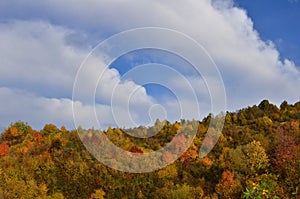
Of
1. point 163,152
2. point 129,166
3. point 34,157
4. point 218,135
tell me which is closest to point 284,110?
point 218,135

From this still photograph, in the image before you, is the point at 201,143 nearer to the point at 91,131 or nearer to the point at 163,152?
the point at 163,152

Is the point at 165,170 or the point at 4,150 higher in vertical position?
the point at 4,150

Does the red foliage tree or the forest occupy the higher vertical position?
the red foliage tree

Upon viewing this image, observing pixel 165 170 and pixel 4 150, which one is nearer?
pixel 165 170

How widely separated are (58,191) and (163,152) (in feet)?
84.3

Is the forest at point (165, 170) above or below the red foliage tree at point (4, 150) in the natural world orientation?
below

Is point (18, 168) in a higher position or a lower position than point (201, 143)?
lower

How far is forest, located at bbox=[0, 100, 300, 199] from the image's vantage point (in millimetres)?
69562

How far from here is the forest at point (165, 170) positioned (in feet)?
228

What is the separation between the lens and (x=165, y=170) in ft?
278

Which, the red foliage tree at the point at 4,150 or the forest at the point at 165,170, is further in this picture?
the red foliage tree at the point at 4,150

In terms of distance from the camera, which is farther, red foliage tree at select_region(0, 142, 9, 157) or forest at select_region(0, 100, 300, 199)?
red foliage tree at select_region(0, 142, 9, 157)

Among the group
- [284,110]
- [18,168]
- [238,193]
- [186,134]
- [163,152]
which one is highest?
[284,110]

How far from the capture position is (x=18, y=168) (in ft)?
277
